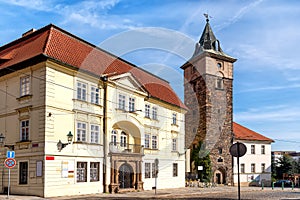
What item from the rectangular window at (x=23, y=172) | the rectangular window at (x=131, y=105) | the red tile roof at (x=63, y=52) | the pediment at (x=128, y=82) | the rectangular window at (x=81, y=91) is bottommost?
the rectangular window at (x=23, y=172)

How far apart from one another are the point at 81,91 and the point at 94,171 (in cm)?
594

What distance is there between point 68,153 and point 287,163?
56.0m

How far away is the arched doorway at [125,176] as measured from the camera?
3148 cm

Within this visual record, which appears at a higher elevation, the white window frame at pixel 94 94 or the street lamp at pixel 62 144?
the white window frame at pixel 94 94

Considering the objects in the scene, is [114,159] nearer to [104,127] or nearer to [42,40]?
[104,127]

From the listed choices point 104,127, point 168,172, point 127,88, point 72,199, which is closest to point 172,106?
point 168,172

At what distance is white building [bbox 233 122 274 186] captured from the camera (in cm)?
5666

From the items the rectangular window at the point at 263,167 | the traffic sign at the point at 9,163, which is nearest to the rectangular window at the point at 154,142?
the traffic sign at the point at 9,163

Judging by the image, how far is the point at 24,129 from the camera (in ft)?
86.0

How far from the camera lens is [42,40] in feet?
89.6

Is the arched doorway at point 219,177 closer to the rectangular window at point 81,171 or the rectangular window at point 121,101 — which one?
the rectangular window at point 121,101

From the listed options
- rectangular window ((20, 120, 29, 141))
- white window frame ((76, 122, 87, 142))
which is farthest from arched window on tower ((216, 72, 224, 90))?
rectangular window ((20, 120, 29, 141))

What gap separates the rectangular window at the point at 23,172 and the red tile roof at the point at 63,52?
22.6 feet

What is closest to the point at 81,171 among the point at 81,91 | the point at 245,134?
the point at 81,91
